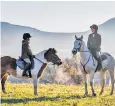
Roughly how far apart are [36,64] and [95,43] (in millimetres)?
2470

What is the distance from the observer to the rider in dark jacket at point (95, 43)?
16.6 metres

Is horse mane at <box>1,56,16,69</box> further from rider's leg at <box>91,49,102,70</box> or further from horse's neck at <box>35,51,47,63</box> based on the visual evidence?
rider's leg at <box>91,49,102,70</box>

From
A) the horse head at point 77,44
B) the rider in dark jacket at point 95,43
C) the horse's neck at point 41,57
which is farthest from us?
the rider in dark jacket at point 95,43

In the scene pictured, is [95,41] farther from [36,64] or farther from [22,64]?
[22,64]

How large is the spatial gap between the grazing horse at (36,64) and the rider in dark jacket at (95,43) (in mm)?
1487

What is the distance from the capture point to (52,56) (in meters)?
16.3

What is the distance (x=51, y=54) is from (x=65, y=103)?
308 centimetres

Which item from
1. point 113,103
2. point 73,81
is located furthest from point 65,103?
point 73,81

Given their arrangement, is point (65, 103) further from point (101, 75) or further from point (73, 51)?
point (101, 75)

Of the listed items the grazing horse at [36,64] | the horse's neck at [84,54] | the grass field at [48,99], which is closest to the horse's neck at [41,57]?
the grazing horse at [36,64]

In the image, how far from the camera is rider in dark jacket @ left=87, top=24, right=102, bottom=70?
16594 mm

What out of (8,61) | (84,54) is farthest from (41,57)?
(84,54)

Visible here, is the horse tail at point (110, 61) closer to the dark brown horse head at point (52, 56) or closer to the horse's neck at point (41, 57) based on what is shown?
the dark brown horse head at point (52, 56)

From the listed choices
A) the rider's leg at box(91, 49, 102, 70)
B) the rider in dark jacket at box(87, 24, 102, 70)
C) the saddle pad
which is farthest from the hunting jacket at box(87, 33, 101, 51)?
the saddle pad
